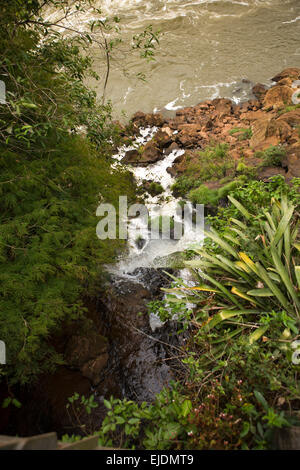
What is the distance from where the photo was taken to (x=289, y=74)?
7.95 metres

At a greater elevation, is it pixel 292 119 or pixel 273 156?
pixel 292 119

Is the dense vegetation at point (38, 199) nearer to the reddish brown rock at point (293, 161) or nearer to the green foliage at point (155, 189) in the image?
the green foliage at point (155, 189)

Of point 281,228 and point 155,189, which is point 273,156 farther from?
point 281,228

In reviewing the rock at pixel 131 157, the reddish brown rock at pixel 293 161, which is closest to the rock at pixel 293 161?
the reddish brown rock at pixel 293 161

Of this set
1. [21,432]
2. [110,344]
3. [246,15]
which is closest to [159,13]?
[246,15]

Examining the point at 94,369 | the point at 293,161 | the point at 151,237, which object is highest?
the point at 293,161

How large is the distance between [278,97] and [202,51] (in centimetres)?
504

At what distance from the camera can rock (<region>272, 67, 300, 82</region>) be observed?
7.78 meters

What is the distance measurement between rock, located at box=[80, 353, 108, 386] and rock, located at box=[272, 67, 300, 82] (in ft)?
29.3

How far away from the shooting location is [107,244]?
3.59 meters

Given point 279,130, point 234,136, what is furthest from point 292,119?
point 234,136

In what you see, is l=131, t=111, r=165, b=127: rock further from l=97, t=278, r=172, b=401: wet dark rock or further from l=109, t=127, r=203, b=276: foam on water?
l=97, t=278, r=172, b=401: wet dark rock
